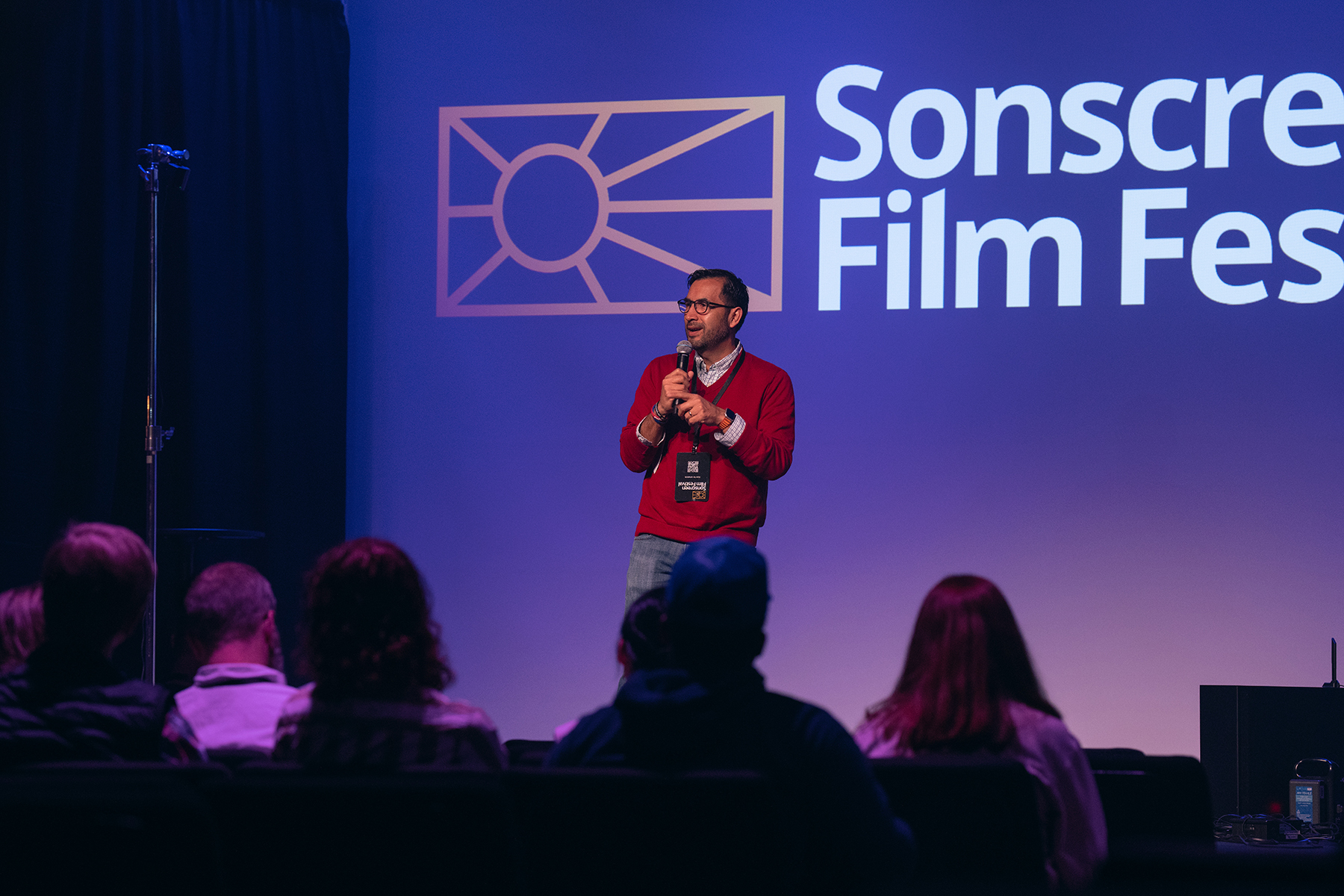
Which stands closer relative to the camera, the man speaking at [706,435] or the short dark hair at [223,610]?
the short dark hair at [223,610]

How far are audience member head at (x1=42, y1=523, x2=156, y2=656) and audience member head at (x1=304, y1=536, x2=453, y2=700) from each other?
0.33 meters

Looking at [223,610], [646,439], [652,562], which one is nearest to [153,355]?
[646,439]

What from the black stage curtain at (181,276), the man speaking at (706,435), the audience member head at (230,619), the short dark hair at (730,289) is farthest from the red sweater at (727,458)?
the audience member head at (230,619)

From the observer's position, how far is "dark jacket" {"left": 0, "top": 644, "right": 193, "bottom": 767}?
1941 millimetres

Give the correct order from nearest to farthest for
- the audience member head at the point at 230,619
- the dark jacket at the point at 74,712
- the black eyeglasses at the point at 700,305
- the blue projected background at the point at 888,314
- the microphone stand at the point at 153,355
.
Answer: the dark jacket at the point at 74,712, the audience member head at the point at 230,619, the black eyeglasses at the point at 700,305, the microphone stand at the point at 153,355, the blue projected background at the point at 888,314

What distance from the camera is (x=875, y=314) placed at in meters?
5.12

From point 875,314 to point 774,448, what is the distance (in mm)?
1377

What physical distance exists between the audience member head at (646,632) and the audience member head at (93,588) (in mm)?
820

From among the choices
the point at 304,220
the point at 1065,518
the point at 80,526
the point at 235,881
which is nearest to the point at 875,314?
the point at 1065,518

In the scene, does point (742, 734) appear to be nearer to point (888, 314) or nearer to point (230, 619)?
point (230, 619)

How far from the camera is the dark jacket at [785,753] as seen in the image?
172 cm

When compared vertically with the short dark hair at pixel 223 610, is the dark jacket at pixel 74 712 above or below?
below

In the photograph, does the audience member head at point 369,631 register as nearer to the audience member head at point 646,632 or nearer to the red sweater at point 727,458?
the audience member head at point 646,632

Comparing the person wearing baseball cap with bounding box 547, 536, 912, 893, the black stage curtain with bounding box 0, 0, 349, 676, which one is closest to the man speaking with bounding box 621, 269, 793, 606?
the black stage curtain with bounding box 0, 0, 349, 676
